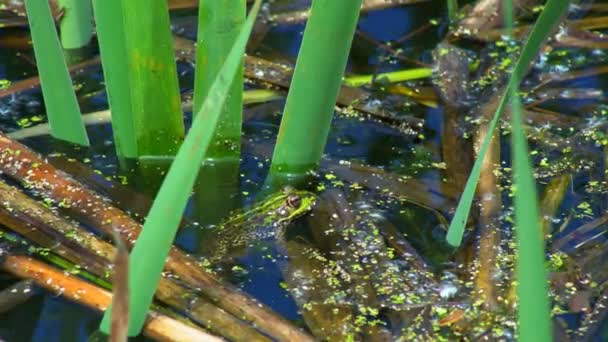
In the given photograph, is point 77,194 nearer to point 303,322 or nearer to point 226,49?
point 226,49

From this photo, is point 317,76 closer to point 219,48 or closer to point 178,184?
point 219,48

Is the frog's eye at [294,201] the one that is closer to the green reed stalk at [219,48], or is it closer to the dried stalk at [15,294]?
the green reed stalk at [219,48]

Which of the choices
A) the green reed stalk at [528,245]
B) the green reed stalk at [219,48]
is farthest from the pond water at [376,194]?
the green reed stalk at [528,245]

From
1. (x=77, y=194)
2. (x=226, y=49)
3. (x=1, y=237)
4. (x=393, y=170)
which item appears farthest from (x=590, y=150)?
(x=1, y=237)

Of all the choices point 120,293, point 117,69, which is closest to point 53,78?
point 117,69

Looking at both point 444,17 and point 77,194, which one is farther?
point 444,17

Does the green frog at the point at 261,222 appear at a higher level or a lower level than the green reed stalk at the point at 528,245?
lower

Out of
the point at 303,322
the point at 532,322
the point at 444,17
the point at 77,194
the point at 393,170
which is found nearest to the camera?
the point at 532,322
